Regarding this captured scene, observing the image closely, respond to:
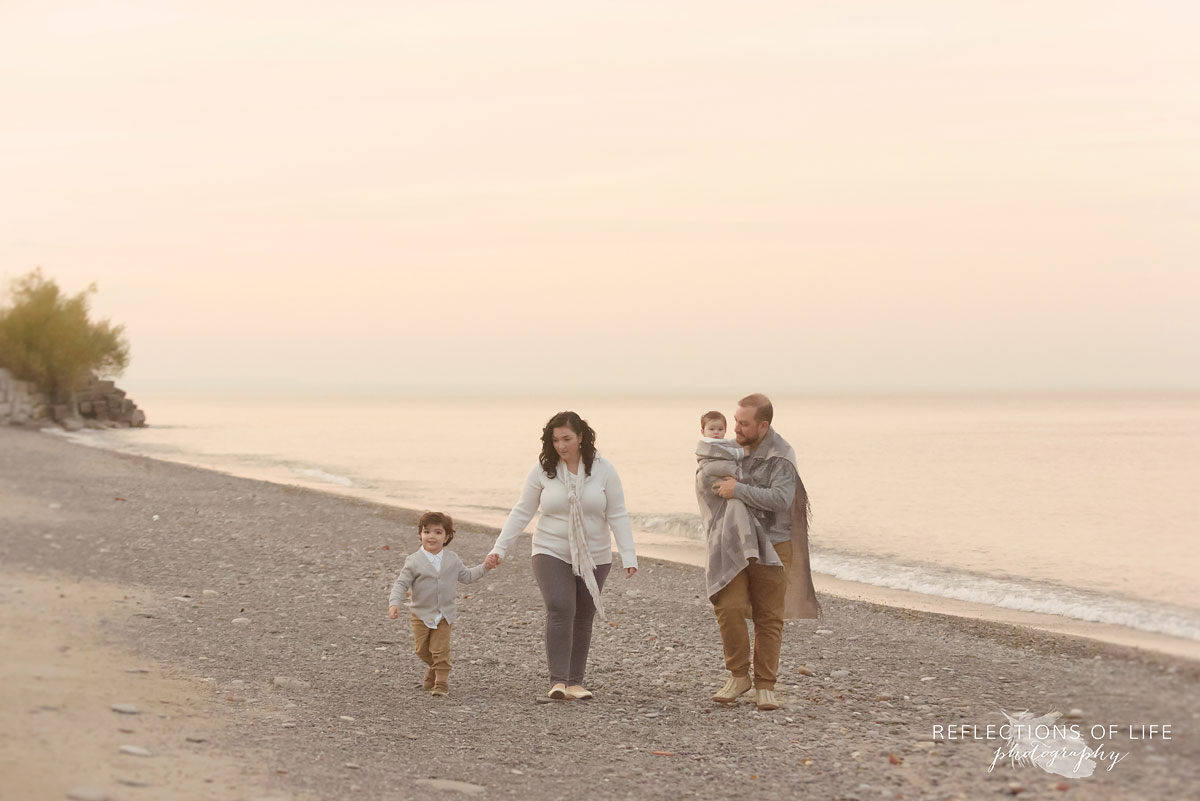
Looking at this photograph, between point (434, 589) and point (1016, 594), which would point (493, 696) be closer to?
point (434, 589)

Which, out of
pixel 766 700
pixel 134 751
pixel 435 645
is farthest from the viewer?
pixel 435 645

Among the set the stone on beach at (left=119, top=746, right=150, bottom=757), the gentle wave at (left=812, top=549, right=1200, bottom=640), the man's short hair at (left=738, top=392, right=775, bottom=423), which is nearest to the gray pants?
the man's short hair at (left=738, top=392, right=775, bottom=423)

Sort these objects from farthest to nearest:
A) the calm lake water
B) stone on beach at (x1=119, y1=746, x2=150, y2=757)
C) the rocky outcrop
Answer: the rocky outcrop, the calm lake water, stone on beach at (x1=119, y1=746, x2=150, y2=757)

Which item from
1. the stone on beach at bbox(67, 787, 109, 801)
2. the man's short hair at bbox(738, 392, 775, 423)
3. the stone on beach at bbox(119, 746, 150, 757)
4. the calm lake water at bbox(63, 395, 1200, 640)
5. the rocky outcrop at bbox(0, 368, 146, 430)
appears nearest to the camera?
the stone on beach at bbox(67, 787, 109, 801)

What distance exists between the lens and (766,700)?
7.38 m

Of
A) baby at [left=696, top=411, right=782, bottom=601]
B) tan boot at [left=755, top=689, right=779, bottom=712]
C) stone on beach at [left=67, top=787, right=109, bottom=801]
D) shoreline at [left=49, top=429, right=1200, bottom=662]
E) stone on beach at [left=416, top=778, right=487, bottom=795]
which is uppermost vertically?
baby at [left=696, top=411, right=782, bottom=601]

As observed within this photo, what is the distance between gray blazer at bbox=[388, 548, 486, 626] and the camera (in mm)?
Result: 7613

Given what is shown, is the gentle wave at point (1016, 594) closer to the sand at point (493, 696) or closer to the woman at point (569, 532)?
the sand at point (493, 696)

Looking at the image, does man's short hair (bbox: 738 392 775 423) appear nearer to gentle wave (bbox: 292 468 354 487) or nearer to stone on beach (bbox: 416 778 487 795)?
stone on beach (bbox: 416 778 487 795)

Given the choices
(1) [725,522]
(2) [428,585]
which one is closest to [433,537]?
(2) [428,585]

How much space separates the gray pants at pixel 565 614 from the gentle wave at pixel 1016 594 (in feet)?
28.3

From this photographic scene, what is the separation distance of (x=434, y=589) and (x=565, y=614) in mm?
975

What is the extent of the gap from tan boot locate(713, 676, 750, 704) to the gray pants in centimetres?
104

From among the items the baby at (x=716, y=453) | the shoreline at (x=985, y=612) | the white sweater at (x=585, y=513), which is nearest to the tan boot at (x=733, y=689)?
the white sweater at (x=585, y=513)
